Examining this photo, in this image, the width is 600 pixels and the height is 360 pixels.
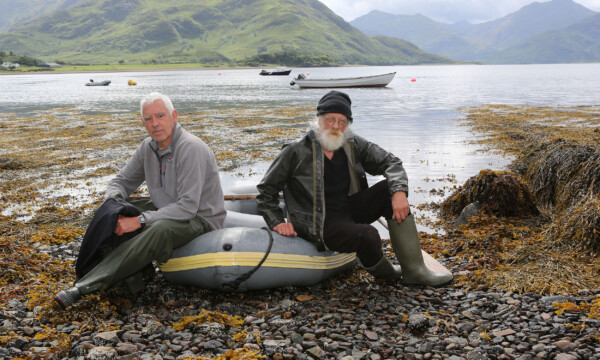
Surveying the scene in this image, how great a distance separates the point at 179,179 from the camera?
18.1 ft

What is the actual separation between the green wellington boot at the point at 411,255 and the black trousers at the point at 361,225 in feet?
0.76

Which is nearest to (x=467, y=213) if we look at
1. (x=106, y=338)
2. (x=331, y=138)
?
(x=331, y=138)

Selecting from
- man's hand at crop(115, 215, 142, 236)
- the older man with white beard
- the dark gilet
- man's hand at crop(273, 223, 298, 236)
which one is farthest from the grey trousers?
the dark gilet

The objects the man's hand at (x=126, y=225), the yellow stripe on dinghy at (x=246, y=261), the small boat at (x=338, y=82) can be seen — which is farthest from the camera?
the small boat at (x=338, y=82)

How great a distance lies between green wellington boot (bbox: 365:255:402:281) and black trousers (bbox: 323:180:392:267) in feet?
0.23

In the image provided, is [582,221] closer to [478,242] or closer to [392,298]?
[478,242]

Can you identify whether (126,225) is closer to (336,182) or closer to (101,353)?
(101,353)

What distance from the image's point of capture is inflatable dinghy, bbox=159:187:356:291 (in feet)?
18.4

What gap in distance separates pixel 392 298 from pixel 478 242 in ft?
8.95

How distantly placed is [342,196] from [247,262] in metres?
1.47

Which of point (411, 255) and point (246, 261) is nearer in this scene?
point (246, 261)

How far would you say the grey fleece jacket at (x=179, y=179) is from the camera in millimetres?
5465

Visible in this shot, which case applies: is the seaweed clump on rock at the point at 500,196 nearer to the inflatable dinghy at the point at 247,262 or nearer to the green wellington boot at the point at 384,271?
the green wellington boot at the point at 384,271

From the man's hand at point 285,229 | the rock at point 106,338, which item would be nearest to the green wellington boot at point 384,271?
the man's hand at point 285,229
